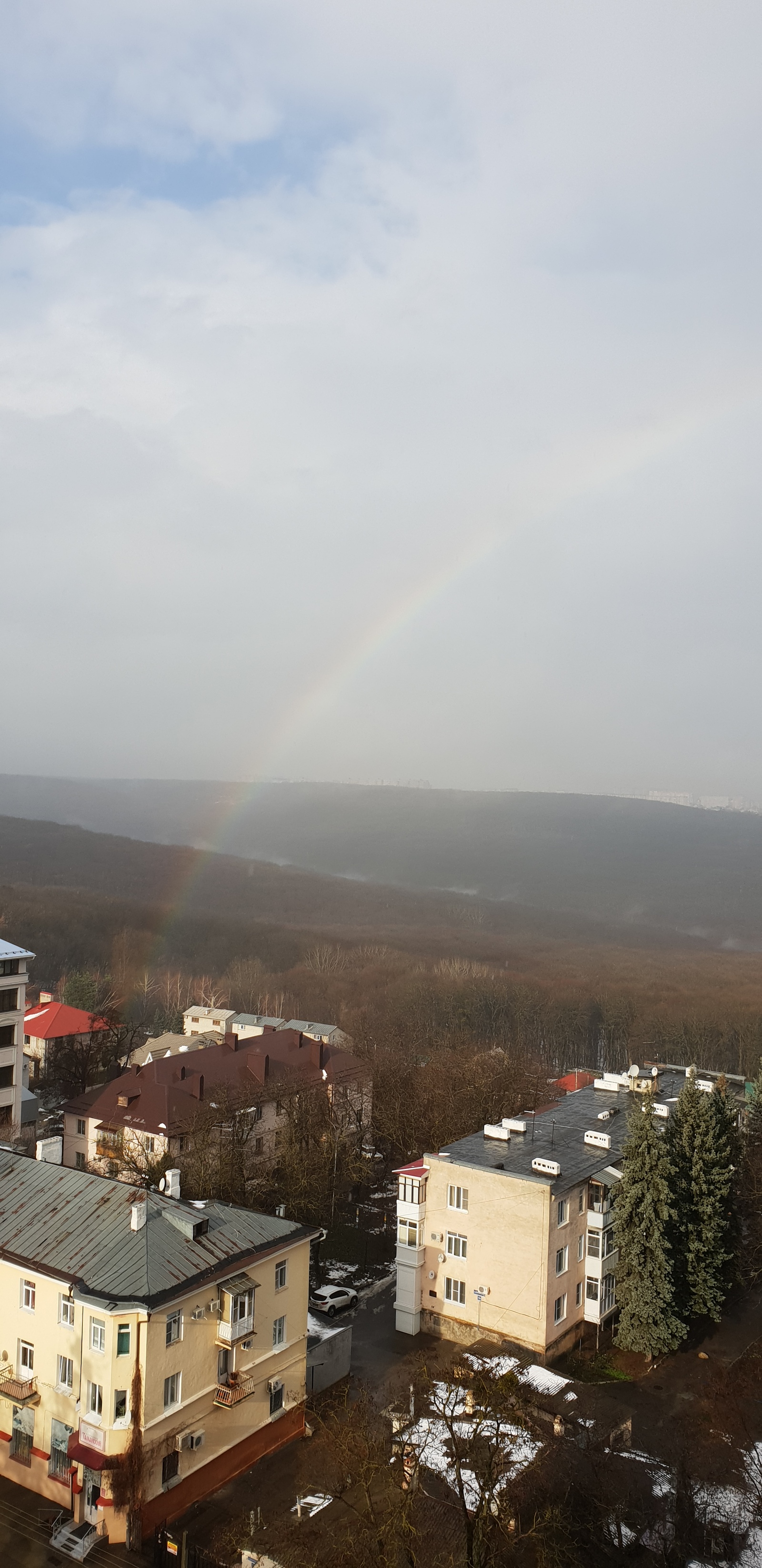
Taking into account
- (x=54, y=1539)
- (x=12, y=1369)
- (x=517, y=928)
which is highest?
(x=12, y=1369)

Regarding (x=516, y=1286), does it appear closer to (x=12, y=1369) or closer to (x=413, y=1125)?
(x=12, y=1369)

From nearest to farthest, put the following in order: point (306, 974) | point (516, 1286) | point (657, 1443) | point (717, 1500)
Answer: point (717, 1500), point (657, 1443), point (516, 1286), point (306, 974)

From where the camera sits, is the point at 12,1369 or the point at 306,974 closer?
the point at 12,1369

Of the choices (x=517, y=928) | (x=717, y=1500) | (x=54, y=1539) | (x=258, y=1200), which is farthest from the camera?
(x=517, y=928)

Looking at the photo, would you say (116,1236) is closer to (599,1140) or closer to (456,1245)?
(456,1245)

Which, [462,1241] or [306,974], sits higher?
[462,1241]

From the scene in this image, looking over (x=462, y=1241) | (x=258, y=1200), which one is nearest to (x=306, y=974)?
(x=258, y=1200)

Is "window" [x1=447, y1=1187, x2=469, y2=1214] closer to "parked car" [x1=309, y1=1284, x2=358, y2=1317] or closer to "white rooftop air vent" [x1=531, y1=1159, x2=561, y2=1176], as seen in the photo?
"white rooftop air vent" [x1=531, y1=1159, x2=561, y2=1176]
